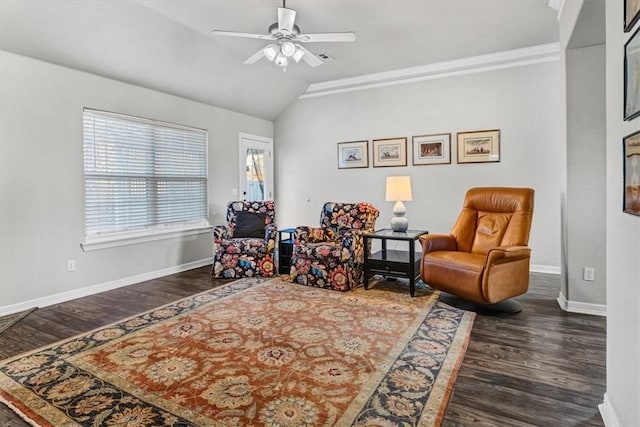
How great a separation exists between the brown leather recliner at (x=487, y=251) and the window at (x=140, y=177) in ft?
11.2

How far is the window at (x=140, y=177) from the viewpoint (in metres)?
3.97

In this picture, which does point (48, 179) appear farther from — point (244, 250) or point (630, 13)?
point (630, 13)

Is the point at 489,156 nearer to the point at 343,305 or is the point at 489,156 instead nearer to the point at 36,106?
the point at 343,305

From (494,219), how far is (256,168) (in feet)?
13.7

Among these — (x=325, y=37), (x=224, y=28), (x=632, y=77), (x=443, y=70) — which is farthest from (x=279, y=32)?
(x=443, y=70)

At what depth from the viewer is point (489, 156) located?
4.82 metres

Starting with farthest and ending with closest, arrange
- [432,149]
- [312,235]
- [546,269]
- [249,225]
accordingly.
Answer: [432,149]
[249,225]
[546,269]
[312,235]

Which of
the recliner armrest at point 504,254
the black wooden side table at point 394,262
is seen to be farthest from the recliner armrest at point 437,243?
the recliner armrest at point 504,254

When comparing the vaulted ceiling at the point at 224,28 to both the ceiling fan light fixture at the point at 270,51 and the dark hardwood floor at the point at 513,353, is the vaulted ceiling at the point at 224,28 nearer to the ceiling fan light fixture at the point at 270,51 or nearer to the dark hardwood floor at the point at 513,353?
the ceiling fan light fixture at the point at 270,51

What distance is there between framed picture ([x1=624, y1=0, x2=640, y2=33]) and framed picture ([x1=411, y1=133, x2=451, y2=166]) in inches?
147

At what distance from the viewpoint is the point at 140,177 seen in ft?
14.6

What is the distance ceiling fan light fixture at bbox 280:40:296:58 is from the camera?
305cm

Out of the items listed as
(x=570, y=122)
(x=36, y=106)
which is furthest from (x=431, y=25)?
(x=36, y=106)

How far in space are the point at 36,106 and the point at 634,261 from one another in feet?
15.4
